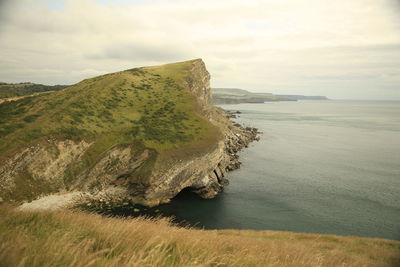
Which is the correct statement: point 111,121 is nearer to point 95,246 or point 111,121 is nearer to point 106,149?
point 106,149

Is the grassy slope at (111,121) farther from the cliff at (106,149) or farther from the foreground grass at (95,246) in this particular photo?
the foreground grass at (95,246)

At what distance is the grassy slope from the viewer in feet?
145

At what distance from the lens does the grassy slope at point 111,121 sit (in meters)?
44.3

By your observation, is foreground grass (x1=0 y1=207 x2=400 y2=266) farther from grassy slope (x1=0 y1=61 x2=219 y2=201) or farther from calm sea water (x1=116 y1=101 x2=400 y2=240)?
grassy slope (x1=0 y1=61 x2=219 y2=201)

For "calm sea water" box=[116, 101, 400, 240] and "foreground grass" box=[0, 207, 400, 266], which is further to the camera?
"calm sea water" box=[116, 101, 400, 240]

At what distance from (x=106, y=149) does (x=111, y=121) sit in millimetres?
11033

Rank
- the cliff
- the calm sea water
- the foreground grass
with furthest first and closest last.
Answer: the cliff < the calm sea water < the foreground grass

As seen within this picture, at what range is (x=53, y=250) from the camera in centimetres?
470

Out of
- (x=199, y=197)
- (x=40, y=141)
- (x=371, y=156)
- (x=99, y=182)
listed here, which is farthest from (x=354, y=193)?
(x=40, y=141)

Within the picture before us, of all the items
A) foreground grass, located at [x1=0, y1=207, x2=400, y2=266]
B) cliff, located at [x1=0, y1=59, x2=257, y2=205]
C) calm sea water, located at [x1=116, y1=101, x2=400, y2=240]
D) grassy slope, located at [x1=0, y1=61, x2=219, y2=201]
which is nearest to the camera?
foreground grass, located at [x1=0, y1=207, x2=400, y2=266]

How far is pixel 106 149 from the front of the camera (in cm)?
4700

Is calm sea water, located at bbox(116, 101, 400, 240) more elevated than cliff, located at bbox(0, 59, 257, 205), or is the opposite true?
cliff, located at bbox(0, 59, 257, 205)

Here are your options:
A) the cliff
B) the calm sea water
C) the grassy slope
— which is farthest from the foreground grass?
the grassy slope

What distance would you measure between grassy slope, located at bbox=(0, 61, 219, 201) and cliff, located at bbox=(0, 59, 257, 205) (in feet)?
0.55
